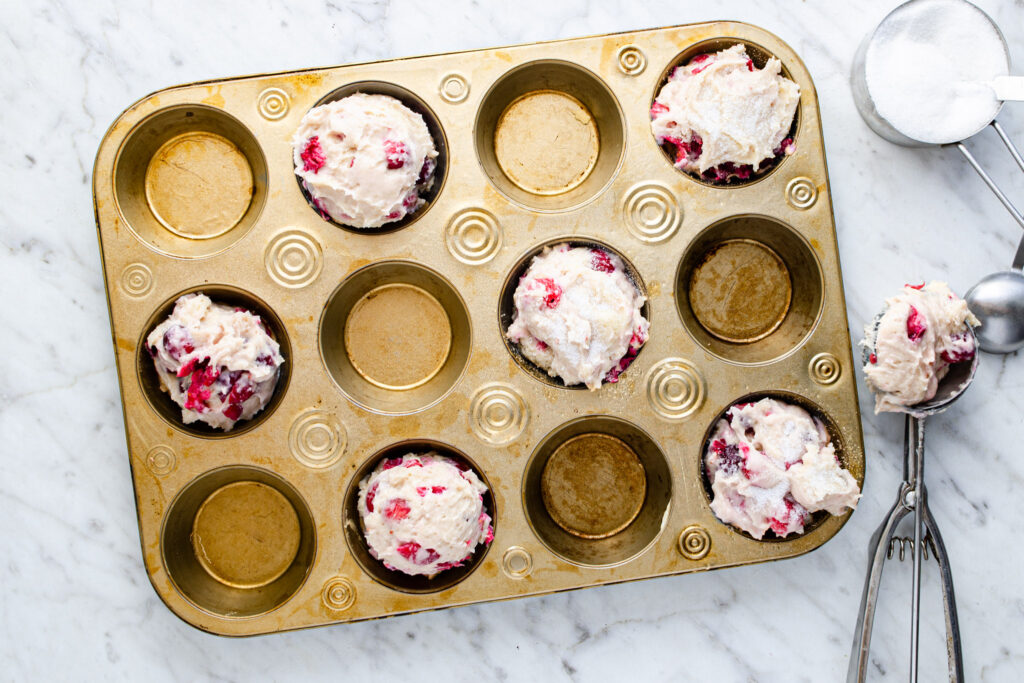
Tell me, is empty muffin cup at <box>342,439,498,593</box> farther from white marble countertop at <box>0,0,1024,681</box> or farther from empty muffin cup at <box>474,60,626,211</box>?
empty muffin cup at <box>474,60,626,211</box>

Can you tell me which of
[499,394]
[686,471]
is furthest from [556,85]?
[686,471]

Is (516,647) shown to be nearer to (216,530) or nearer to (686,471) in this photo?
(686,471)

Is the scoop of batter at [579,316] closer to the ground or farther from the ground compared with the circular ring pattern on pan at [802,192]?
closer to the ground

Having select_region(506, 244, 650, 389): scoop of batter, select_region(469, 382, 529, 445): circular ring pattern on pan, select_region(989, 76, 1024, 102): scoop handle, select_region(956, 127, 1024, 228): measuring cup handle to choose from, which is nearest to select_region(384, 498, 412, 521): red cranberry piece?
select_region(469, 382, 529, 445): circular ring pattern on pan

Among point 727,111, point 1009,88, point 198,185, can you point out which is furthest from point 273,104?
point 1009,88

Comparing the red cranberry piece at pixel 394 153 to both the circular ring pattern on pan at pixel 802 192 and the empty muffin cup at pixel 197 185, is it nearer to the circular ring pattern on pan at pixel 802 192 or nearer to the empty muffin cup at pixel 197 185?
the empty muffin cup at pixel 197 185

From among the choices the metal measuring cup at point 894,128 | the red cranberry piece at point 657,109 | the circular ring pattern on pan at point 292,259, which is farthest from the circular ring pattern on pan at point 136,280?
the metal measuring cup at point 894,128

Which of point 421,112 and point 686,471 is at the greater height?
point 421,112
